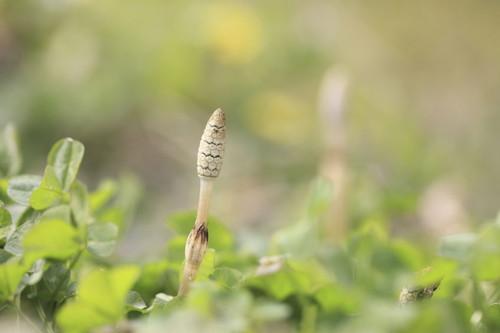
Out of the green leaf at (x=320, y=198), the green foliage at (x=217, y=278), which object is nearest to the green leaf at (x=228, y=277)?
the green foliage at (x=217, y=278)

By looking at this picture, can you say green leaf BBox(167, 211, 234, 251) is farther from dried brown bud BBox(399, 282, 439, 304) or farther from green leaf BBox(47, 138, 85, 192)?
dried brown bud BBox(399, 282, 439, 304)

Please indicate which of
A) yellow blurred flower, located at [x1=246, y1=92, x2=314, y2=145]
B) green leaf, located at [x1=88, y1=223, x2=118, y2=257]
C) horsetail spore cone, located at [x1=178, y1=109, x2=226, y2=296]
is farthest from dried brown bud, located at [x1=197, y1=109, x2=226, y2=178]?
yellow blurred flower, located at [x1=246, y1=92, x2=314, y2=145]

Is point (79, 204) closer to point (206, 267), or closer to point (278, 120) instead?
point (206, 267)

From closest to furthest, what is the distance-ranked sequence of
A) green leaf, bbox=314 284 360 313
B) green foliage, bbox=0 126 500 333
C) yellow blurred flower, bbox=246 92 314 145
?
green foliage, bbox=0 126 500 333 → green leaf, bbox=314 284 360 313 → yellow blurred flower, bbox=246 92 314 145

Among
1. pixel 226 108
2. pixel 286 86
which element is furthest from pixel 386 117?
pixel 226 108

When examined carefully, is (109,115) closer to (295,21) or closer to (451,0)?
(295,21)

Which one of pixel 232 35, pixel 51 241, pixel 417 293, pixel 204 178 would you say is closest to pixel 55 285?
pixel 51 241

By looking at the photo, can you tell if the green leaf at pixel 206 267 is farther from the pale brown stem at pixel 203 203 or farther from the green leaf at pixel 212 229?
the green leaf at pixel 212 229
